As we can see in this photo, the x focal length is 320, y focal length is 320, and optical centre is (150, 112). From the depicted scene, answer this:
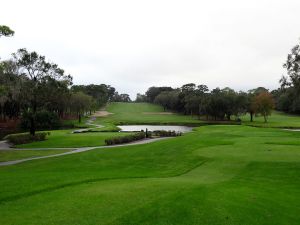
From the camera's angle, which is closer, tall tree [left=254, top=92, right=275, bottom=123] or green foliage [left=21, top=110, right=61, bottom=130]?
green foliage [left=21, top=110, right=61, bottom=130]

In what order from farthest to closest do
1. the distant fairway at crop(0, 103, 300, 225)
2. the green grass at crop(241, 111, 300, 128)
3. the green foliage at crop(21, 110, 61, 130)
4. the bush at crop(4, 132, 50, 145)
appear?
1. the green grass at crop(241, 111, 300, 128)
2. the green foliage at crop(21, 110, 61, 130)
3. the bush at crop(4, 132, 50, 145)
4. the distant fairway at crop(0, 103, 300, 225)

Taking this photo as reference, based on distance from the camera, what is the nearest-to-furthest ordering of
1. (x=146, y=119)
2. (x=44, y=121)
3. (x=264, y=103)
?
1. (x=44, y=121)
2. (x=264, y=103)
3. (x=146, y=119)

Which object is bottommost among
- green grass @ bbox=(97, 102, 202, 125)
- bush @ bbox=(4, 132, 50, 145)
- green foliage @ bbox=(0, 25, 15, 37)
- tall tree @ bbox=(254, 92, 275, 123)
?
bush @ bbox=(4, 132, 50, 145)

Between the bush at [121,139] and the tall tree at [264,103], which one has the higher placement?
the tall tree at [264,103]

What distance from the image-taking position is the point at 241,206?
448 inches

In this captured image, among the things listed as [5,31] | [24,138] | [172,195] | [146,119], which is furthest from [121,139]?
[146,119]

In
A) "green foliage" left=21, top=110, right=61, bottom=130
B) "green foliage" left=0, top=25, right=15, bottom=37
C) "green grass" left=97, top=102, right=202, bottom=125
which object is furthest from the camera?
"green grass" left=97, top=102, right=202, bottom=125

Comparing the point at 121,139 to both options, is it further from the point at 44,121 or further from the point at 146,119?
the point at 146,119

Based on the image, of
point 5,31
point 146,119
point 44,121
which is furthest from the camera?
point 146,119

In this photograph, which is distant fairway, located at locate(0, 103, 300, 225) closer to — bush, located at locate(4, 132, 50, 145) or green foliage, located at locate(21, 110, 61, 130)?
bush, located at locate(4, 132, 50, 145)

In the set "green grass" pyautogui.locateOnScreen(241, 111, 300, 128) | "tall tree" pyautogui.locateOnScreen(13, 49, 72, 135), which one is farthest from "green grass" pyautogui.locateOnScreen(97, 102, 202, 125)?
"tall tree" pyautogui.locateOnScreen(13, 49, 72, 135)

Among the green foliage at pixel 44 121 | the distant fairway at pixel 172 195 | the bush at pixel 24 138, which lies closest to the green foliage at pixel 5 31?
the distant fairway at pixel 172 195

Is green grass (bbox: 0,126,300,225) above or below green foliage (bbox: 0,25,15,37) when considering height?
below

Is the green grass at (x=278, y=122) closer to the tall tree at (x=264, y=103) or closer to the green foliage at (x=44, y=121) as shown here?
the tall tree at (x=264, y=103)
